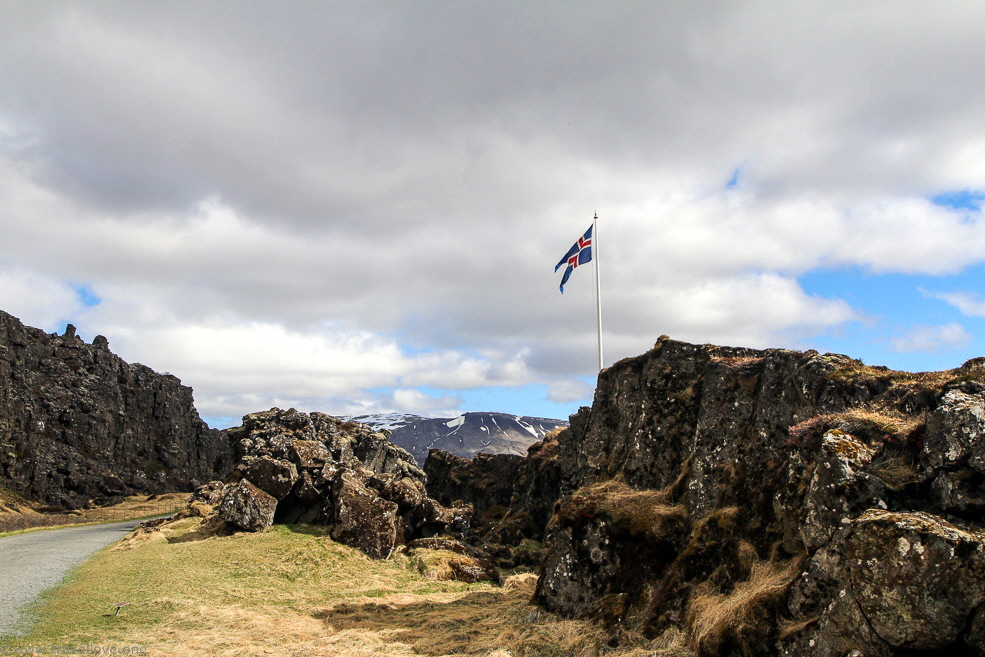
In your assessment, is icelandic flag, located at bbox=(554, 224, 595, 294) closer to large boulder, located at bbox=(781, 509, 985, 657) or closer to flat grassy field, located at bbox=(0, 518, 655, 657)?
flat grassy field, located at bbox=(0, 518, 655, 657)

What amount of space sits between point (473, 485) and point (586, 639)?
69.1 meters

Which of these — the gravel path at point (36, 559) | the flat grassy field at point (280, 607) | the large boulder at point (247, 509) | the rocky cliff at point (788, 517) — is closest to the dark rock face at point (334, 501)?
the large boulder at point (247, 509)

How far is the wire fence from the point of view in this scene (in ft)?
175

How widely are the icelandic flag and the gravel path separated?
111ft

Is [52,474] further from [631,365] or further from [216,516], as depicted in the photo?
[631,365]

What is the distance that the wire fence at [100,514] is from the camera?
53.4m

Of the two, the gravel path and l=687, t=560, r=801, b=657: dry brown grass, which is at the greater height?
l=687, t=560, r=801, b=657: dry brown grass

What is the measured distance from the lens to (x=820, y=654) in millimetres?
10719

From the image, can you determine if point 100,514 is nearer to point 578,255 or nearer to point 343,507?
point 343,507

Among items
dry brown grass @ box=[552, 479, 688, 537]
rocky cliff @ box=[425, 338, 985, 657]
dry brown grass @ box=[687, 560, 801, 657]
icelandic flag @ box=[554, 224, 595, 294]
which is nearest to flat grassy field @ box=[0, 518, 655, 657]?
dry brown grass @ box=[687, 560, 801, 657]

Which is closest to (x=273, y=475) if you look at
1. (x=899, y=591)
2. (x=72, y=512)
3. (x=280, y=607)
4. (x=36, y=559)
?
(x=36, y=559)

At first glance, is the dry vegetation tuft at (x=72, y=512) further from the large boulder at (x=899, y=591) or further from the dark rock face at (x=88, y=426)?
the large boulder at (x=899, y=591)

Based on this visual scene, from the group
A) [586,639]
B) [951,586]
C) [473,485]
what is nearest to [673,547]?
[586,639]

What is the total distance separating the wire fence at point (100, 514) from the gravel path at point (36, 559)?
451cm
